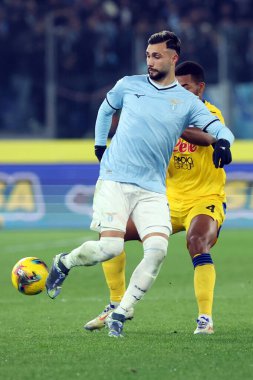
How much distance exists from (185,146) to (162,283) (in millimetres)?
4392

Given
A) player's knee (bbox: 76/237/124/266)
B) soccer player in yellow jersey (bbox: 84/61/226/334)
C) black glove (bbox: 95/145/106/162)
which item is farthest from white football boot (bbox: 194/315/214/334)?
black glove (bbox: 95/145/106/162)

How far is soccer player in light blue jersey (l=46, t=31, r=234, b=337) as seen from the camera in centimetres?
719

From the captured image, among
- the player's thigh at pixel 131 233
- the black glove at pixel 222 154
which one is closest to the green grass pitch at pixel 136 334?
the player's thigh at pixel 131 233

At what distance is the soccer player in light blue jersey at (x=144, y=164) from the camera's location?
23.6ft

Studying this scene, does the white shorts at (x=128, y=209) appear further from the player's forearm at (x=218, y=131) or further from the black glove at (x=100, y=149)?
the player's forearm at (x=218, y=131)

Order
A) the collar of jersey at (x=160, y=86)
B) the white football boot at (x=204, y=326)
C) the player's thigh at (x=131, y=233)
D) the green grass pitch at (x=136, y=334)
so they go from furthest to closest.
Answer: the player's thigh at (x=131, y=233) < the white football boot at (x=204, y=326) < the collar of jersey at (x=160, y=86) < the green grass pitch at (x=136, y=334)

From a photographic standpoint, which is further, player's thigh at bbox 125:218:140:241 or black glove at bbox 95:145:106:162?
player's thigh at bbox 125:218:140:241

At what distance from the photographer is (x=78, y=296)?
1125 centimetres

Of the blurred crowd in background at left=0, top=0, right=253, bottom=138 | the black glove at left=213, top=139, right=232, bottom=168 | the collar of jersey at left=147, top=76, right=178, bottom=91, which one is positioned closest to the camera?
the black glove at left=213, top=139, right=232, bottom=168

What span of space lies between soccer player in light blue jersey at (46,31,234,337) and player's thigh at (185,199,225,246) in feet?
2.25

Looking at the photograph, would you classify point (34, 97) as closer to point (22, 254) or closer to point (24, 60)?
point (24, 60)

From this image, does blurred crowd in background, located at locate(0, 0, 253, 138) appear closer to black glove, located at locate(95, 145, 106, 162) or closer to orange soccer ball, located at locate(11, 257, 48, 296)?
black glove, located at locate(95, 145, 106, 162)

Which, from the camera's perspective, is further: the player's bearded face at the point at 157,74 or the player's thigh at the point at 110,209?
the player's bearded face at the point at 157,74

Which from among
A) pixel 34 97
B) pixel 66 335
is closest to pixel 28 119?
pixel 34 97
